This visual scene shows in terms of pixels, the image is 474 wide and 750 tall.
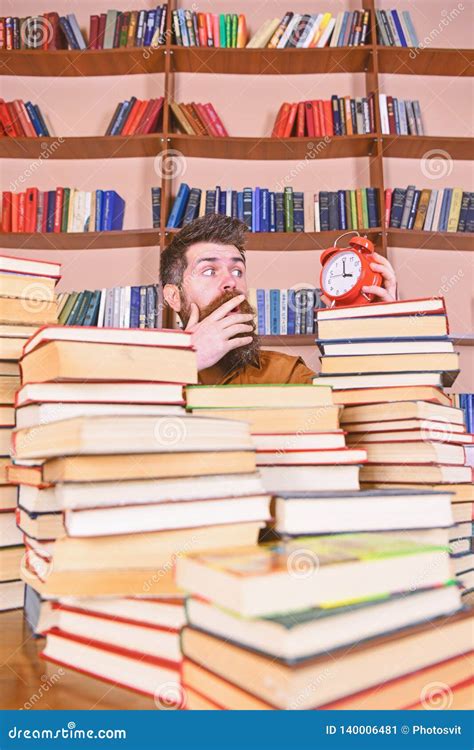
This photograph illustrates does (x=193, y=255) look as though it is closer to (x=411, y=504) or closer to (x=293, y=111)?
(x=293, y=111)

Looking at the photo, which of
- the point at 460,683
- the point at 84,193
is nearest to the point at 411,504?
the point at 460,683

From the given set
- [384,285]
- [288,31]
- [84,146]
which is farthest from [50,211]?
[384,285]

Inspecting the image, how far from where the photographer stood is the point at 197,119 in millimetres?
2932

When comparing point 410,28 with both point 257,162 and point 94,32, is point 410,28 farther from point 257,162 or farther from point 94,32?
point 94,32

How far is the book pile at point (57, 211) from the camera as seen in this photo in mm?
2854

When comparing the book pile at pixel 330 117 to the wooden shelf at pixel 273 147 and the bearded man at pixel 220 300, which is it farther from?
the bearded man at pixel 220 300

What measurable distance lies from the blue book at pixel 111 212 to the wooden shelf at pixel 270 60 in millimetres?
723

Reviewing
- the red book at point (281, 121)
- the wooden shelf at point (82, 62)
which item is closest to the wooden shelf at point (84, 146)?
the wooden shelf at point (82, 62)

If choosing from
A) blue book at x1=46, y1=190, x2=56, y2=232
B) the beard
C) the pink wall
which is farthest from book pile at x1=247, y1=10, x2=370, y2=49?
the beard

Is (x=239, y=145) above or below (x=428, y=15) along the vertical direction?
below

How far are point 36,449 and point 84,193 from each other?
2.44 m

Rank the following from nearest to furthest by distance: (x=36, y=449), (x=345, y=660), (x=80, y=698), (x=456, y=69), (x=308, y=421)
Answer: (x=345, y=660), (x=80, y=698), (x=36, y=449), (x=308, y=421), (x=456, y=69)

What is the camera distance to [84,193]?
9.49 feet

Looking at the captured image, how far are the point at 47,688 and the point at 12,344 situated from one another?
1.65 feet
